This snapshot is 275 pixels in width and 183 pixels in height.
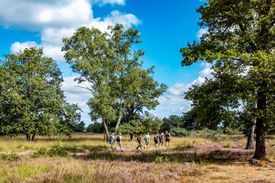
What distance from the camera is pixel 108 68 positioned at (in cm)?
5791

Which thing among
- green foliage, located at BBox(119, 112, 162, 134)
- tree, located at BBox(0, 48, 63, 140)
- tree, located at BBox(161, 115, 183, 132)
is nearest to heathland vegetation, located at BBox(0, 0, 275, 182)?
tree, located at BBox(0, 48, 63, 140)

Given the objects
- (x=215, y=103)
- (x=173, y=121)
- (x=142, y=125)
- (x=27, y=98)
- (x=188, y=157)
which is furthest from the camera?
(x=173, y=121)

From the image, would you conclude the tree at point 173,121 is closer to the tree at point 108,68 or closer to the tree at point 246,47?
the tree at point 108,68

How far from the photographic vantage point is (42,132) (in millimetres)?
53500

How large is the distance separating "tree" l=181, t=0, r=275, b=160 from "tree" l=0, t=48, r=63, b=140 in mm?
34004

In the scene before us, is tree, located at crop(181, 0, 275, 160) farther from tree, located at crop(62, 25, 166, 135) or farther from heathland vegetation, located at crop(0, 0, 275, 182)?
tree, located at crop(62, 25, 166, 135)

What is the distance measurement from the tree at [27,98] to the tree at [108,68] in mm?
5407

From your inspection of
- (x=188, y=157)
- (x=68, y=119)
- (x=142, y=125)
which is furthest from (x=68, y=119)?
(x=188, y=157)

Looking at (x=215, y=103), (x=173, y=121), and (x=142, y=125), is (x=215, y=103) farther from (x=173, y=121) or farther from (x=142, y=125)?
(x=173, y=121)

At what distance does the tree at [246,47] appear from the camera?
2070 cm

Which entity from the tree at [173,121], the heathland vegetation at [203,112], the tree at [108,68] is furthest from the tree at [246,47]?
the tree at [173,121]

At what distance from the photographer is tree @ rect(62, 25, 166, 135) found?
186ft

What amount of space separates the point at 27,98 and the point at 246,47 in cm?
3698

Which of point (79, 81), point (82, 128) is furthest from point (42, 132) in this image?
point (82, 128)
